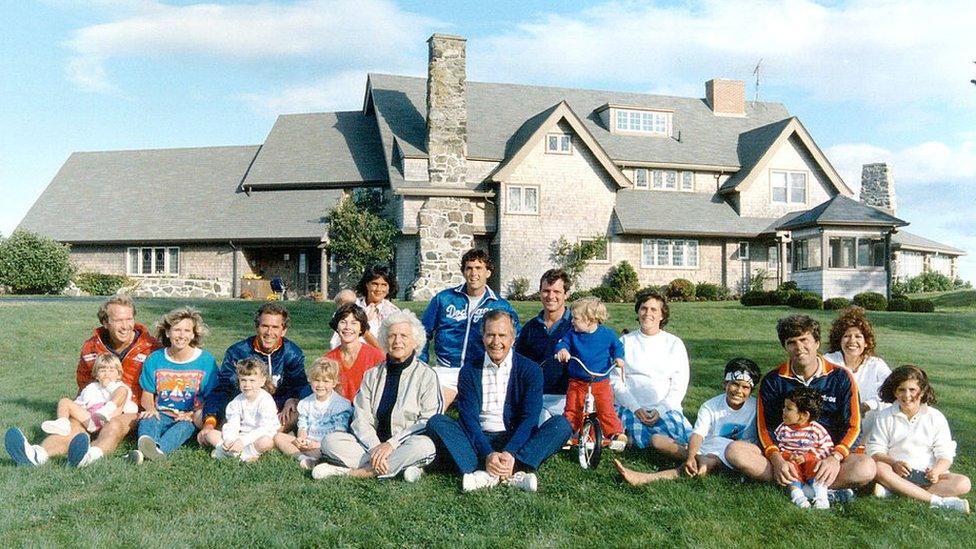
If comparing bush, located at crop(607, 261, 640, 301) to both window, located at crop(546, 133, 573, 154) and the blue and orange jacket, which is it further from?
the blue and orange jacket

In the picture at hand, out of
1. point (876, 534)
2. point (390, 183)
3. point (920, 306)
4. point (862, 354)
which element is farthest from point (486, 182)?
point (876, 534)

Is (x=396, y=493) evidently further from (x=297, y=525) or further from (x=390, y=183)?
(x=390, y=183)

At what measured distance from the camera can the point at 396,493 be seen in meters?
5.70

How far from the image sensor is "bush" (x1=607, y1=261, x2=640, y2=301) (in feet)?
95.2

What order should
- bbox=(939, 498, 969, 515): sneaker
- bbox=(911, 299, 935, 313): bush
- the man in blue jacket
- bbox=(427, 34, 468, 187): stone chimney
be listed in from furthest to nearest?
bbox=(427, 34, 468, 187): stone chimney, bbox=(911, 299, 935, 313): bush, the man in blue jacket, bbox=(939, 498, 969, 515): sneaker

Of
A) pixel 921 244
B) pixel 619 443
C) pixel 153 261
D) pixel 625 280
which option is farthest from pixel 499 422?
pixel 921 244

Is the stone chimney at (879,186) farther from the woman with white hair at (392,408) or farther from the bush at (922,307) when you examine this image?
the woman with white hair at (392,408)

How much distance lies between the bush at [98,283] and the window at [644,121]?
20098 mm

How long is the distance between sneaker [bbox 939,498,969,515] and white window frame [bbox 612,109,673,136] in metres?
28.5

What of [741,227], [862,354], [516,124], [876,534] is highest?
[516,124]

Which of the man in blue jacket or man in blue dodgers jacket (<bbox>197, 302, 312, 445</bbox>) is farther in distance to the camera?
man in blue dodgers jacket (<bbox>197, 302, 312, 445</bbox>)

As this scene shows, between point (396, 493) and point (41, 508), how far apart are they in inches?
90.0

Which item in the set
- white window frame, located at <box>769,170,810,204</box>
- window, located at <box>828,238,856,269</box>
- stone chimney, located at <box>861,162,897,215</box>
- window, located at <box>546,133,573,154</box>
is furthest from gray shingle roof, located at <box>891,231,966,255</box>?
window, located at <box>546,133,573,154</box>

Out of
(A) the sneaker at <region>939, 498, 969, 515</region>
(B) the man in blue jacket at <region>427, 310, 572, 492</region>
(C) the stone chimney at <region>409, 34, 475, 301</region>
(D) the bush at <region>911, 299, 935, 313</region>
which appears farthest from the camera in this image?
(C) the stone chimney at <region>409, 34, 475, 301</region>
